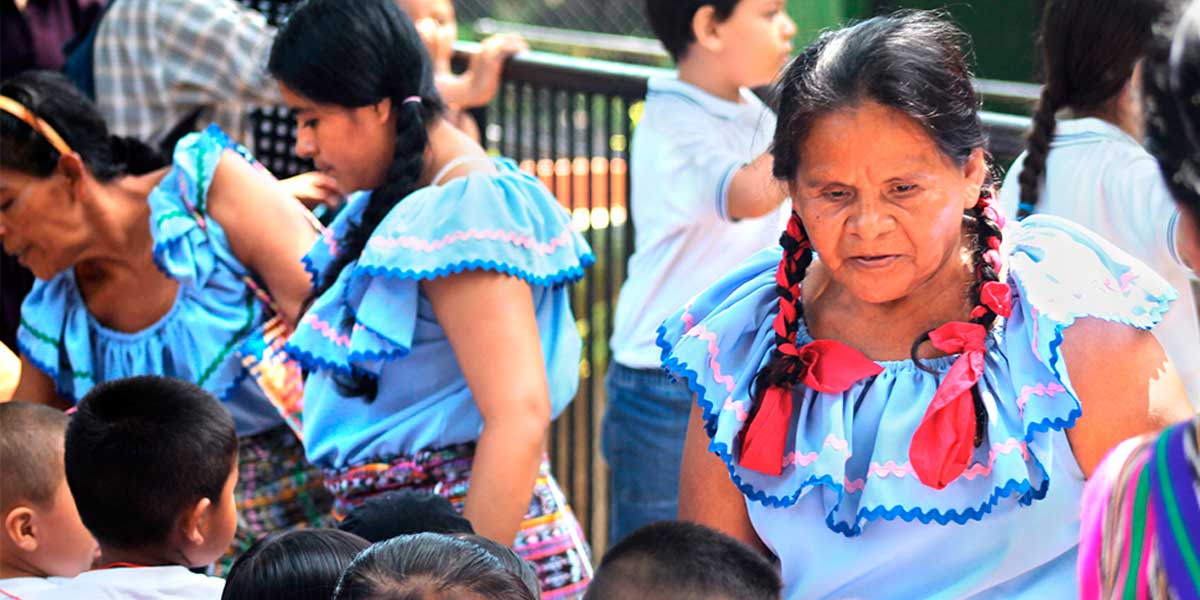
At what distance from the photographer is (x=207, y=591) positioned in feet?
8.40

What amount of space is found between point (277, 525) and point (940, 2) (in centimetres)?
482

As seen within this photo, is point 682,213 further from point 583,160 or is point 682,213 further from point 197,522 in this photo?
point 583,160

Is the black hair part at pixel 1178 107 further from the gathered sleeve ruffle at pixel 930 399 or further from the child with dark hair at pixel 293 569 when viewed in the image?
the child with dark hair at pixel 293 569

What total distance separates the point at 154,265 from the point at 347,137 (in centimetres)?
74

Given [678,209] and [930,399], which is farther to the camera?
[678,209]

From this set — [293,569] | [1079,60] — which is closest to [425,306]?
[293,569]

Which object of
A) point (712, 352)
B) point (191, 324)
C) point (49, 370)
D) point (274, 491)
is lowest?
point (274, 491)

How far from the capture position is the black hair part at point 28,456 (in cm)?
279

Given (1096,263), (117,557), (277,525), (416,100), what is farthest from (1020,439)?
(277,525)

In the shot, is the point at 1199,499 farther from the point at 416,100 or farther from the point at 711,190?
the point at 711,190

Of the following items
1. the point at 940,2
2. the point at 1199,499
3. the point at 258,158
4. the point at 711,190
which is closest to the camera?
the point at 1199,499

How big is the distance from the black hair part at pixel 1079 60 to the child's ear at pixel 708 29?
33.0 inches

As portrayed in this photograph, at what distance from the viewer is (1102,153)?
3010 millimetres

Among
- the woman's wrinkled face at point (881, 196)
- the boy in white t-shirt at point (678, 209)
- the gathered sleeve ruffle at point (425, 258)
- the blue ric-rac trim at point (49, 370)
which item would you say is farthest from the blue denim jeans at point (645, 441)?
the woman's wrinkled face at point (881, 196)
